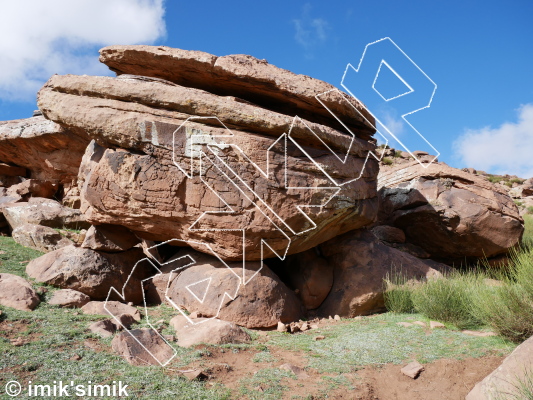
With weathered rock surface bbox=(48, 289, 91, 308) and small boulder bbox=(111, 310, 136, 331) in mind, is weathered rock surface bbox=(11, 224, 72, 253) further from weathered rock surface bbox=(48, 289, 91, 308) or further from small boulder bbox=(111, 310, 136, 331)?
small boulder bbox=(111, 310, 136, 331)

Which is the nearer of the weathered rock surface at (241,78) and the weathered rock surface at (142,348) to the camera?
the weathered rock surface at (142,348)

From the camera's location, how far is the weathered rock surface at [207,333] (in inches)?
225

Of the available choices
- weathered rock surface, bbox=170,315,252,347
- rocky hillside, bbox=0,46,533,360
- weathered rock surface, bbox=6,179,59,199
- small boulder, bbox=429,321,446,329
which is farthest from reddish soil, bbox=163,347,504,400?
weathered rock surface, bbox=6,179,59,199

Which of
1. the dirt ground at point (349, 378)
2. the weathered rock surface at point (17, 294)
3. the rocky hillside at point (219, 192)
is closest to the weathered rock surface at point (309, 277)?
the rocky hillside at point (219, 192)

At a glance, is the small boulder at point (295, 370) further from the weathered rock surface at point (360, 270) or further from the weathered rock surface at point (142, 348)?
the weathered rock surface at point (360, 270)

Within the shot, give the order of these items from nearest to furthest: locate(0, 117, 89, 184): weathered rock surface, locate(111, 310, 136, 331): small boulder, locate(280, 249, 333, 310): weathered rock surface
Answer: locate(111, 310, 136, 331): small boulder
locate(280, 249, 333, 310): weathered rock surface
locate(0, 117, 89, 184): weathered rock surface

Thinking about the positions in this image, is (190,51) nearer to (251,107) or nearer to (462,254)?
(251,107)

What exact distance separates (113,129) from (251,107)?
2.26 metres

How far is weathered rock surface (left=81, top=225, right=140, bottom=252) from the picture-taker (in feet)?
25.5

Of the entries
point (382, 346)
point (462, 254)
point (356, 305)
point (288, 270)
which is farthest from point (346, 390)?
point (462, 254)

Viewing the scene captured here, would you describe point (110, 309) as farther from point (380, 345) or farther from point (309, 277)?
point (380, 345)

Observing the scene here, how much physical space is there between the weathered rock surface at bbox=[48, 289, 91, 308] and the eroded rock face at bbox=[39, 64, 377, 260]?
138cm

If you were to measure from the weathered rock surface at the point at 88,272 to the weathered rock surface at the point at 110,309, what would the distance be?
2.61 ft

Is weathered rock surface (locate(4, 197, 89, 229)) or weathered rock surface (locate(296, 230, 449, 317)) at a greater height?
weathered rock surface (locate(4, 197, 89, 229))
